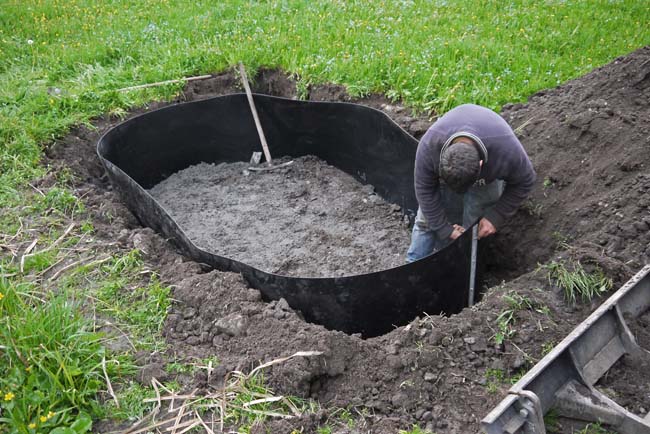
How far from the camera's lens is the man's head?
10.5ft

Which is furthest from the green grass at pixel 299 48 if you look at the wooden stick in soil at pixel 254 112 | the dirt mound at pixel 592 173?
the dirt mound at pixel 592 173

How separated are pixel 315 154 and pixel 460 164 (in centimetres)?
308

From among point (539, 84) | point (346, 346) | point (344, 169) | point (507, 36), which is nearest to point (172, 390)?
point (346, 346)

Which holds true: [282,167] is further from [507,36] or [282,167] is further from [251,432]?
[251,432]

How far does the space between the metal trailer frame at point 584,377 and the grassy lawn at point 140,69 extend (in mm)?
1990

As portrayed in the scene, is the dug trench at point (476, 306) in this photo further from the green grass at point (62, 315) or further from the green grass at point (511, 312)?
the green grass at point (62, 315)

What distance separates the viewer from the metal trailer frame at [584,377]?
8.09 ft

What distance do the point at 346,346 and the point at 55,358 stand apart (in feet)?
4.88

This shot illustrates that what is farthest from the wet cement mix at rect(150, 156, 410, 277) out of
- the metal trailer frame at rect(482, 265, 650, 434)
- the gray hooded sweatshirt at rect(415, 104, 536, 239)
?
the metal trailer frame at rect(482, 265, 650, 434)

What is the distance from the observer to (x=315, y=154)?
6.14m

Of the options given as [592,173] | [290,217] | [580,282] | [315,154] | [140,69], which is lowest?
[290,217]

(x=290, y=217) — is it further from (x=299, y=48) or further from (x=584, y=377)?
(x=584, y=377)

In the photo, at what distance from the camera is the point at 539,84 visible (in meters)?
5.38

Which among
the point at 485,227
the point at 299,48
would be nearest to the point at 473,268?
the point at 485,227
